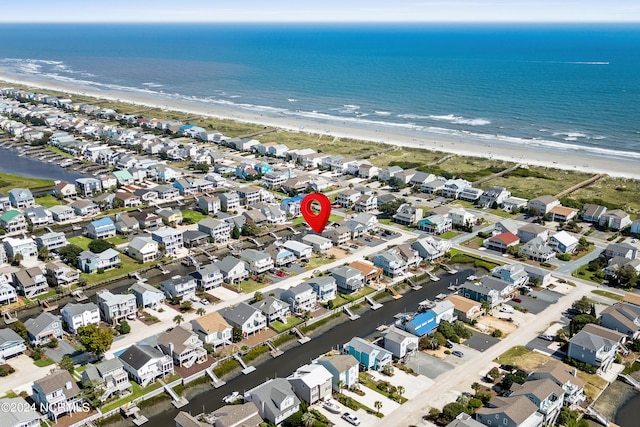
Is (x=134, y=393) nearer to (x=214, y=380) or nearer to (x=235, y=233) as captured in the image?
(x=214, y=380)

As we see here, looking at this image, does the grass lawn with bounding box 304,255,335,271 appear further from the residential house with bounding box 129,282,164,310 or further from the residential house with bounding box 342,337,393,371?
the residential house with bounding box 342,337,393,371

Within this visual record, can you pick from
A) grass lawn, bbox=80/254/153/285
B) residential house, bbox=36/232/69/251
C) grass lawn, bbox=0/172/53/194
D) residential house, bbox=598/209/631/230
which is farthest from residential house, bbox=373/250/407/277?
grass lawn, bbox=0/172/53/194

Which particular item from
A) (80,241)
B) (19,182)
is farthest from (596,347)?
(19,182)

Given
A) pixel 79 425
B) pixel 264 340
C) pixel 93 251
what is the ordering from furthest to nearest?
1. pixel 93 251
2. pixel 264 340
3. pixel 79 425

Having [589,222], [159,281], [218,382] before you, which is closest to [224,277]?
[159,281]

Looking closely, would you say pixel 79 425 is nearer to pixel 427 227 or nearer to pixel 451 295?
pixel 451 295

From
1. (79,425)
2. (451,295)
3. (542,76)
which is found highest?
(542,76)
